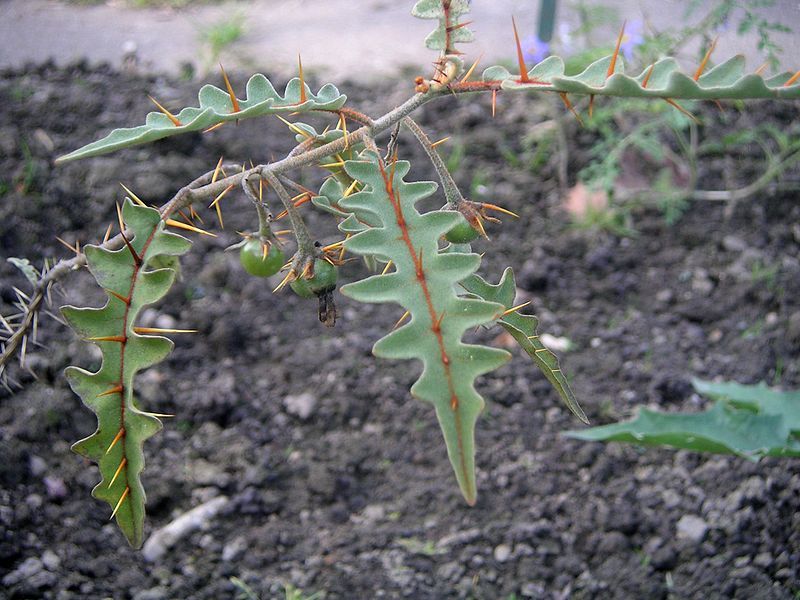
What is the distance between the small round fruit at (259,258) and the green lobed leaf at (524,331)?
251 millimetres

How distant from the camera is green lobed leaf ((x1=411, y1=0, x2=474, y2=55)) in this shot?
1.03 m

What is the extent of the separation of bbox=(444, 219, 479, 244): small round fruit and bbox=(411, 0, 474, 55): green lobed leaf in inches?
8.7

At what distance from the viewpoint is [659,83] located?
976 mm

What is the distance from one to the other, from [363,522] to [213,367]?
0.60 metres

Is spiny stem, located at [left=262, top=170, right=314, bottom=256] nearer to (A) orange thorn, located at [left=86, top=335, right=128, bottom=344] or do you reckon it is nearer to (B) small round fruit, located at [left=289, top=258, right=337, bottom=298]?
(B) small round fruit, located at [left=289, top=258, right=337, bottom=298]

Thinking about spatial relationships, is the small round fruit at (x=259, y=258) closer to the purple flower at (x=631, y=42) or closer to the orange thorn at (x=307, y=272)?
the orange thorn at (x=307, y=272)

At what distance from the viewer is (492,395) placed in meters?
2.01

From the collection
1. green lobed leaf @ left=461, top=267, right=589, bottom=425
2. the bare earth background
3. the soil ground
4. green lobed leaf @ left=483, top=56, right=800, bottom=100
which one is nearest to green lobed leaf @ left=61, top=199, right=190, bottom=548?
green lobed leaf @ left=461, top=267, right=589, bottom=425

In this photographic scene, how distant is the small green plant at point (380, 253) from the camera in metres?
0.81

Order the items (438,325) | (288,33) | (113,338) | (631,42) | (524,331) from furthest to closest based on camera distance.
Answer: (288,33) < (631,42) < (524,331) < (113,338) < (438,325)

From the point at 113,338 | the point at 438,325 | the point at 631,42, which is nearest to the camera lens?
the point at 438,325

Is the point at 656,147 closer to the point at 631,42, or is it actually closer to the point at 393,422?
the point at 631,42

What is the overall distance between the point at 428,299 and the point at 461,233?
0.20 meters

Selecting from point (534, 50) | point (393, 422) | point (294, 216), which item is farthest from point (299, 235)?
point (534, 50)
